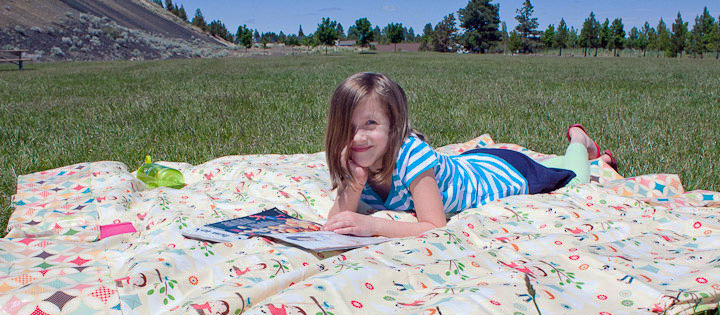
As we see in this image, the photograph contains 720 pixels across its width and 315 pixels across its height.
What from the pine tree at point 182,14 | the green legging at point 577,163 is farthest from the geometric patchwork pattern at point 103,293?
A: the pine tree at point 182,14

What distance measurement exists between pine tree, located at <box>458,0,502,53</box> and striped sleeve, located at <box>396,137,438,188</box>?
8613 cm

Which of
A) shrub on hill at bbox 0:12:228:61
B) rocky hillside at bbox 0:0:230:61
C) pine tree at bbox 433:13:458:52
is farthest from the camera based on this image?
pine tree at bbox 433:13:458:52

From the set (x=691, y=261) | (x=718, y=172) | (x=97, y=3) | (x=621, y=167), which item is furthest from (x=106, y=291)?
(x=97, y=3)

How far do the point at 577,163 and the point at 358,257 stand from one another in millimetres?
2284

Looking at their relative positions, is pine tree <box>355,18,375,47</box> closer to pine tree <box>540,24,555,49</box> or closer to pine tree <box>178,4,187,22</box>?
pine tree <box>540,24,555,49</box>

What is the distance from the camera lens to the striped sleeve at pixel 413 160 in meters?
2.58

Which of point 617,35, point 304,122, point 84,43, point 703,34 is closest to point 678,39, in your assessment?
point 703,34

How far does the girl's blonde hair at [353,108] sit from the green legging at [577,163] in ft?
5.19

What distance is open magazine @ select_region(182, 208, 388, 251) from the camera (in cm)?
225

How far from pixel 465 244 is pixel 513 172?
4.00 ft

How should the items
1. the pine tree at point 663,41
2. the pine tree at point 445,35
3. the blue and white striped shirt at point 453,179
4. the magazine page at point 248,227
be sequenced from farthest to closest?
the pine tree at point 445,35, the pine tree at point 663,41, the blue and white striped shirt at point 453,179, the magazine page at point 248,227

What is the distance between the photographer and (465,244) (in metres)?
2.37

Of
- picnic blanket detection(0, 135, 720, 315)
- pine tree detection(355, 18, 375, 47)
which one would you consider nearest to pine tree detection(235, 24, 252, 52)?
pine tree detection(355, 18, 375, 47)

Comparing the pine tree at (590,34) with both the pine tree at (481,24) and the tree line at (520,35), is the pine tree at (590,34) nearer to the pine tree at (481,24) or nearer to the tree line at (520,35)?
the tree line at (520,35)
